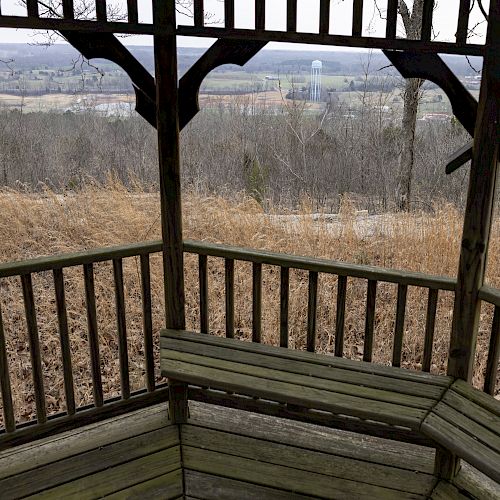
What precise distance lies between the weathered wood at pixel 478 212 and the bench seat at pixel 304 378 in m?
0.18

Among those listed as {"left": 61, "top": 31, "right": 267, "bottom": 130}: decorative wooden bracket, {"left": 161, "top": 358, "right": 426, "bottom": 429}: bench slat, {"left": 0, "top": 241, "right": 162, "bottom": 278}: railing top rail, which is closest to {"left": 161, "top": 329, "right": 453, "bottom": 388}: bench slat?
{"left": 161, "top": 358, "right": 426, "bottom": 429}: bench slat

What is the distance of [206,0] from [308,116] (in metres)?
6.48

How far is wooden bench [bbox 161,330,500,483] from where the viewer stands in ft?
6.79

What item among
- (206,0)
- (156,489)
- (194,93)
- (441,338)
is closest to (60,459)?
(156,489)

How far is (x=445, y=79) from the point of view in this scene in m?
2.11

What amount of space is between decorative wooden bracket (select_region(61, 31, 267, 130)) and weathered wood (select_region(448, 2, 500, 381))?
885 mm

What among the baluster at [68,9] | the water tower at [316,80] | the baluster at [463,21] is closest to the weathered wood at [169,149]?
the baluster at [68,9]

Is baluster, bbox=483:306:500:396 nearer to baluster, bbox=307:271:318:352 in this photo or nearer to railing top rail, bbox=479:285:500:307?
railing top rail, bbox=479:285:500:307

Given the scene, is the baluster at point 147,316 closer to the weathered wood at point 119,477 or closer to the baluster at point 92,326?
the baluster at point 92,326

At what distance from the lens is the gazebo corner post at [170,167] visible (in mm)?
2248

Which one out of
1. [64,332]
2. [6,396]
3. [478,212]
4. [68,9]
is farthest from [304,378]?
[68,9]

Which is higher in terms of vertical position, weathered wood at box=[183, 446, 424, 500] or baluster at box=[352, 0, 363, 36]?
baluster at box=[352, 0, 363, 36]

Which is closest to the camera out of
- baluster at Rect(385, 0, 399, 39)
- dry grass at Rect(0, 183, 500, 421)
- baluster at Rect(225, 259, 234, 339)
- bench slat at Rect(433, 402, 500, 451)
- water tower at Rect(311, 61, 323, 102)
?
bench slat at Rect(433, 402, 500, 451)

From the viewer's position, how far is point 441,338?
4000 mm
